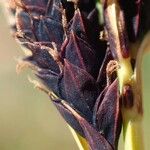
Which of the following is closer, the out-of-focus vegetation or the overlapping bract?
the overlapping bract

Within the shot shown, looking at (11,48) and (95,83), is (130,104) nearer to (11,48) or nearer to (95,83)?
(95,83)

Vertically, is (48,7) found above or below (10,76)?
above

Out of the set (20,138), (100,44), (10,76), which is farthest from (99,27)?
(10,76)

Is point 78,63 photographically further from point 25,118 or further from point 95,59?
point 25,118

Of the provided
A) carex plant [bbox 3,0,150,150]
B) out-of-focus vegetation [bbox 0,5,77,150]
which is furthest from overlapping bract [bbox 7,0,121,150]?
out-of-focus vegetation [bbox 0,5,77,150]

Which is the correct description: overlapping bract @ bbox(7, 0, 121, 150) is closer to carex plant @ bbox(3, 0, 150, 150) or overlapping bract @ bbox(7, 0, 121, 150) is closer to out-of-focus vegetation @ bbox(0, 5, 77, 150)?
carex plant @ bbox(3, 0, 150, 150)

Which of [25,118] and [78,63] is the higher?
[78,63]

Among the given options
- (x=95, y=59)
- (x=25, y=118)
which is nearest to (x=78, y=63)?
(x=95, y=59)

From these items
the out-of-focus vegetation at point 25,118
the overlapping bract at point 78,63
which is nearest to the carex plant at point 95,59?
the overlapping bract at point 78,63
